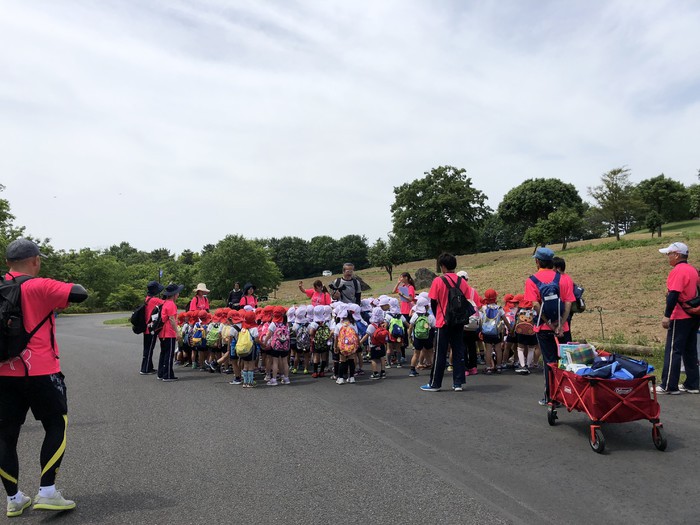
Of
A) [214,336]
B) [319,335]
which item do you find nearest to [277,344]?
[319,335]

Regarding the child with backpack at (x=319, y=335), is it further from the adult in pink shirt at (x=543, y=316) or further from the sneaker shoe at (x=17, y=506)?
the sneaker shoe at (x=17, y=506)

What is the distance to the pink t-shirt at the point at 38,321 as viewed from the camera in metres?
3.99

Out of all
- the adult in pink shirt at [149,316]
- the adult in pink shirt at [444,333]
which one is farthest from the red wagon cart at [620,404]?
the adult in pink shirt at [149,316]

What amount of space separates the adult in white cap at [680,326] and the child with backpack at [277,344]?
6251 mm

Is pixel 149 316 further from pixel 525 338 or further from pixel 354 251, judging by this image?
pixel 354 251

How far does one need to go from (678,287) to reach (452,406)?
3792 millimetres

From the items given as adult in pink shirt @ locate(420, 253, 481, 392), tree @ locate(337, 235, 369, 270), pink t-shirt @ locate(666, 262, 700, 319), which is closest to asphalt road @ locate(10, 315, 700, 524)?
adult in pink shirt @ locate(420, 253, 481, 392)

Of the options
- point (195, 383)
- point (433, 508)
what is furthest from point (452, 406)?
point (195, 383)

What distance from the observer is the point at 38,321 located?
13.4 ft

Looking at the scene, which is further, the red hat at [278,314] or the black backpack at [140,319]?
the black backpack at [140,319]

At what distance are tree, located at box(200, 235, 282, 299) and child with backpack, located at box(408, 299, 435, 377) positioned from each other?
42.3m

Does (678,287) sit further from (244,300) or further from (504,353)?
(244,300)

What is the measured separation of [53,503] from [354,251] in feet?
382

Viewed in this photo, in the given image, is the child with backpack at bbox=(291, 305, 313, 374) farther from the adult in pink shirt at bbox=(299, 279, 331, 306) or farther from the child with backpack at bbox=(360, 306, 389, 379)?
the child with backpack at bbox=(360, 306, 389, 379)
